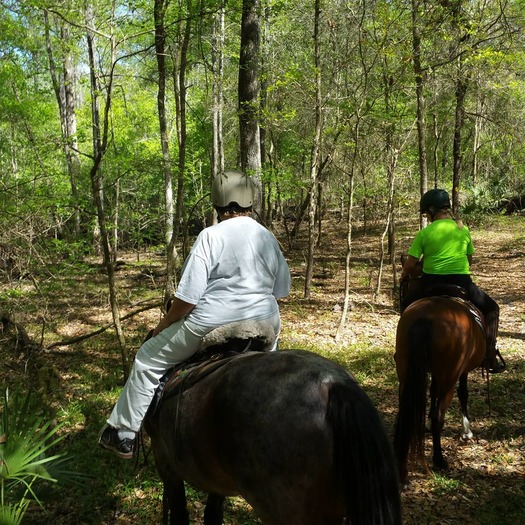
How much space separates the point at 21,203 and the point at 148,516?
5895 mm

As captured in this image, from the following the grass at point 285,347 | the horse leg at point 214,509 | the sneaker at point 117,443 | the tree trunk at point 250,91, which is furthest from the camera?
the tree trunk at point 250,91

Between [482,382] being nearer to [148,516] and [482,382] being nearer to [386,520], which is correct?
[148,516]

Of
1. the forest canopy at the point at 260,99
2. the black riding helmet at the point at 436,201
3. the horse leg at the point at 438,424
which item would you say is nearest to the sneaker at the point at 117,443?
the horse leg at the point at 438,424

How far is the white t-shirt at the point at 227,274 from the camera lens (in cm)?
299

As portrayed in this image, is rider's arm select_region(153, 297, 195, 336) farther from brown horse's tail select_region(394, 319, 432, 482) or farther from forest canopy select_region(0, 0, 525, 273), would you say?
forest canopy select_region(0, 0, 525, 273)

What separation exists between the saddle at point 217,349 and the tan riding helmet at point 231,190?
0.82 m

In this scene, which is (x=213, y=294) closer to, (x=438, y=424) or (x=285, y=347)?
(x=438, y=424)

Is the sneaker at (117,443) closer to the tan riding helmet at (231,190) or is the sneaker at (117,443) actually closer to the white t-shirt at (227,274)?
the white t-shirt at (227,274)

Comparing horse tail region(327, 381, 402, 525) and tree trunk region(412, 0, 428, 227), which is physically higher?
tree trunk region(412, 0, 428, 227)

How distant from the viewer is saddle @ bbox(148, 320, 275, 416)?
303 centimetres

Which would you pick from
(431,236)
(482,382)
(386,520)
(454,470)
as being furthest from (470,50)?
(386,520)

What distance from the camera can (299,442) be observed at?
2.17 meters

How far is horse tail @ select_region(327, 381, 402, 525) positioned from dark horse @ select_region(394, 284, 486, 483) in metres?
2.27

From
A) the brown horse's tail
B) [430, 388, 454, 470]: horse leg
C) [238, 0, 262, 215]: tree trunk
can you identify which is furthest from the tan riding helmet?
[238, 0, 262, 215]: tree trunk
